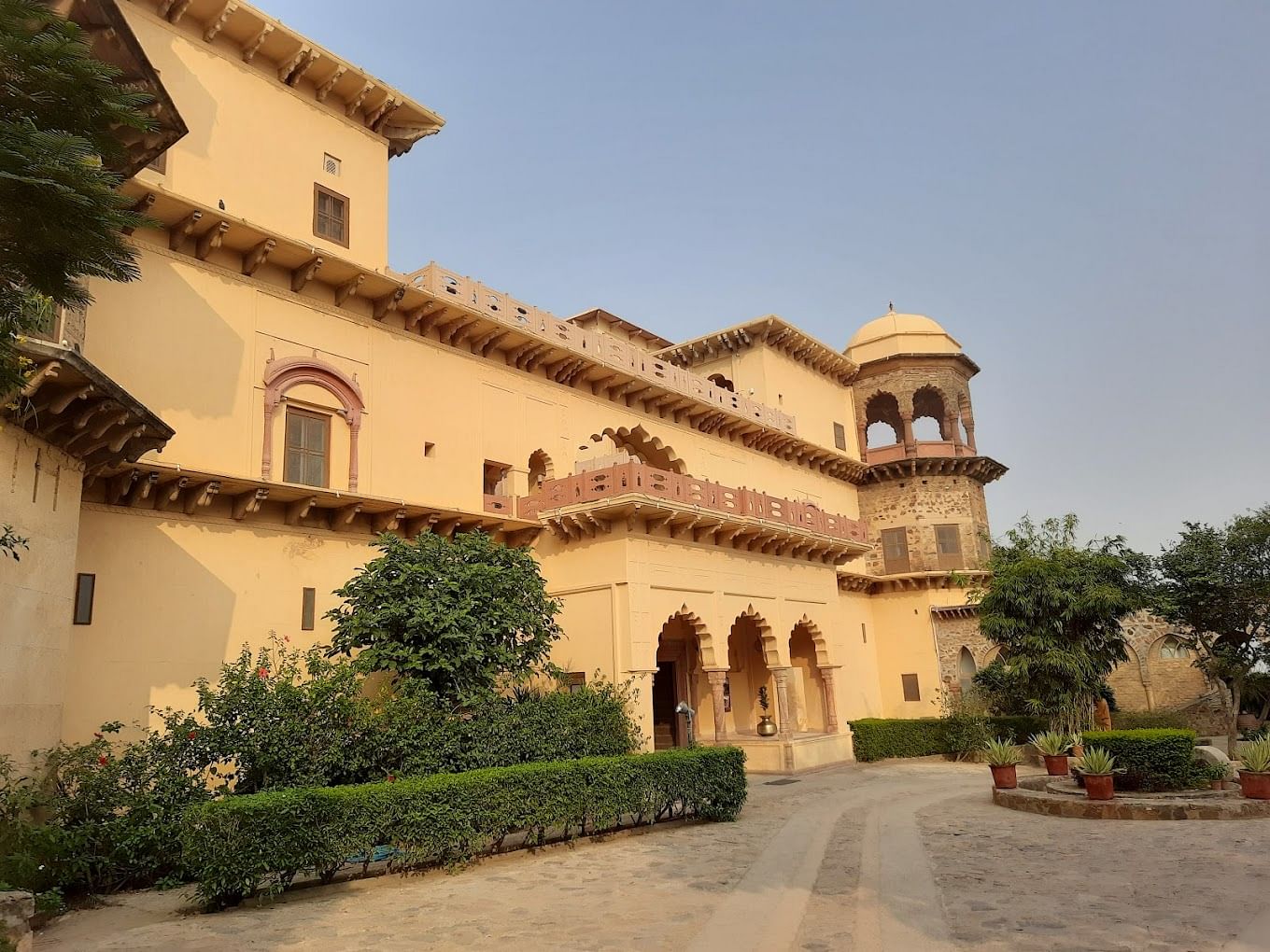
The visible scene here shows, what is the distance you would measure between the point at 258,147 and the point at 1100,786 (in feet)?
56.2

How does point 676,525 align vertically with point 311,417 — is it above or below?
below

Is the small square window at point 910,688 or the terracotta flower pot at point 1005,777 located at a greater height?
the small square window at point 910,688

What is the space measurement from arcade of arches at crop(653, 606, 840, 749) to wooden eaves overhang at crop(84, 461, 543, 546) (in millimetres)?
5566

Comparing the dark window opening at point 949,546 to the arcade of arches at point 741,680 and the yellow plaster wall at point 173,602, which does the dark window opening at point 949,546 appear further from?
the yellow plaster wall at point 173,602

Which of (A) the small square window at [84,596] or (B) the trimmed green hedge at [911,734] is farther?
(B) the trimmed green hedge at [911,734]

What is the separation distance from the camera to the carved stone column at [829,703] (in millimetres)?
23047

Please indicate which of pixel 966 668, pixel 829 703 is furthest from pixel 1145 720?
pixel 829 703

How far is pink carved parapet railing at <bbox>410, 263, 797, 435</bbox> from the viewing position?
17.4 m

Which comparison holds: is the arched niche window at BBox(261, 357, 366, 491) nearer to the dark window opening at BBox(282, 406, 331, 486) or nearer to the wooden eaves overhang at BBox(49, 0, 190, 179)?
the dark window opening at BBox(282, 406, 331, 486)

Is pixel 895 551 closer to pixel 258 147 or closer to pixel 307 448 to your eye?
pixel 307 448

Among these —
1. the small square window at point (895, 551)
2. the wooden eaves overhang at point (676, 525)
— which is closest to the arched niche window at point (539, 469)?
the wooden eaves overhang at point (676, 525)

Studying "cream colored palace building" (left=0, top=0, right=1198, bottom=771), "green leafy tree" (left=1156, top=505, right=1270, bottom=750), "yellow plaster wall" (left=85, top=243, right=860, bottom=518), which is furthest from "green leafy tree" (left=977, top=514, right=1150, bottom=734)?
"yellow plaster wall" (left=85, top=243, right=860, bottom=518)

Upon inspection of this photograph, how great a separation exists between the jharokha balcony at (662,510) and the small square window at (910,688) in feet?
34.9

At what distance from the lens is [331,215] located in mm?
16531
